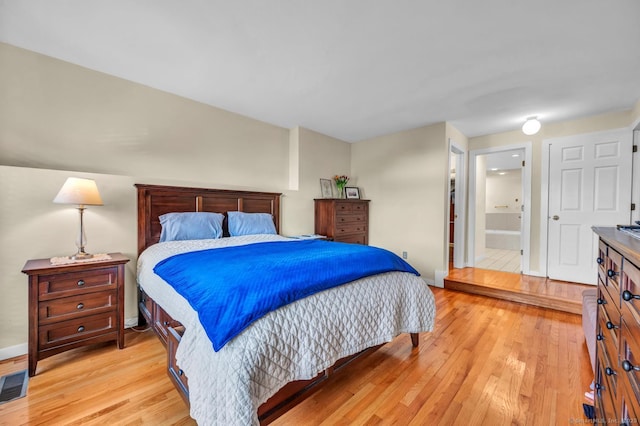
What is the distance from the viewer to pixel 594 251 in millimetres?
3266

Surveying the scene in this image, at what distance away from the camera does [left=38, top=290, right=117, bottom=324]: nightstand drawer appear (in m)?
1.78

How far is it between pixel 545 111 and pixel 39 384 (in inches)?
212

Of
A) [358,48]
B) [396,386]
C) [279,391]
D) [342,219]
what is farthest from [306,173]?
[279,391]

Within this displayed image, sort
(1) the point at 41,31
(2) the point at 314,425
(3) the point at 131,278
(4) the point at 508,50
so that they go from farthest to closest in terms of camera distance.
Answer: (3) the point at 131,278 < (4) the point at 508,50 < (1) the point at 41,31 < (2) the point at 314,425

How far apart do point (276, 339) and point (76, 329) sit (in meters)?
1.78

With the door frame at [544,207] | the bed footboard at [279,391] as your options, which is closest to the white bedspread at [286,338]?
the bed footboard at [279,391]

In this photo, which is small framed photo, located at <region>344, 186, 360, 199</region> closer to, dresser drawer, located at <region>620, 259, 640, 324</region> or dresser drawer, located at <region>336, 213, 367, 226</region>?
dresser drawer, located at <region>336, 213, 367, 226</region>

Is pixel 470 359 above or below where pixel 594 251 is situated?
below

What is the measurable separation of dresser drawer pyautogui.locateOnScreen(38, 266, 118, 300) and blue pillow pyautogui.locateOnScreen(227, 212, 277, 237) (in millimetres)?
1165

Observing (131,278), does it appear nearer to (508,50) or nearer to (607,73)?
(508,50)

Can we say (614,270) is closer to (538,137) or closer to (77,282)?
(77,282)

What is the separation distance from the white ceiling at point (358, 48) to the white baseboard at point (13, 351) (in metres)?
2.36

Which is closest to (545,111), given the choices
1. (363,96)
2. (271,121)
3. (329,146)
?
(363,96)

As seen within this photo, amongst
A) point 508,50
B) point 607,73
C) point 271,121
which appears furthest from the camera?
point 271,121
